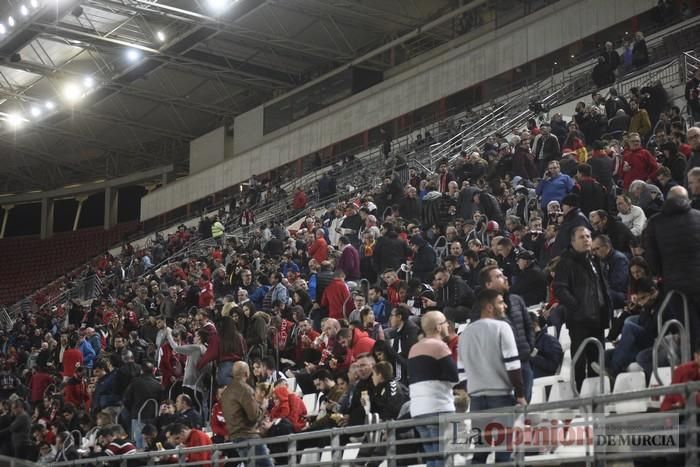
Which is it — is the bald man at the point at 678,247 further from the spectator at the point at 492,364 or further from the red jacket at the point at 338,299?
the red jacket at the point at 338,299

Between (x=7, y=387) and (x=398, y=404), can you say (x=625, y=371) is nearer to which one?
(x=398, y=404)

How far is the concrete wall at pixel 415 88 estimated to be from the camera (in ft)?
83.3

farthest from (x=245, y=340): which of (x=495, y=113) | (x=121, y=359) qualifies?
(x=495, y=113)

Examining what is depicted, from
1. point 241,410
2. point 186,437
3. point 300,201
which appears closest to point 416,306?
point 186,437

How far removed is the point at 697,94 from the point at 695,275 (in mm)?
8047

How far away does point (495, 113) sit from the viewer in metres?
25.3

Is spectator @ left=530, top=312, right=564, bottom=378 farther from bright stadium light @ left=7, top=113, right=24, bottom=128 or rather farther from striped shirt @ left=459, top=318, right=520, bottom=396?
bright stadium light @ left=7, top=113, right=24, bottom=128

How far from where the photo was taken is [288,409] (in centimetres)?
1037

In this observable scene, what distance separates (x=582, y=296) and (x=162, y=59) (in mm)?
26074

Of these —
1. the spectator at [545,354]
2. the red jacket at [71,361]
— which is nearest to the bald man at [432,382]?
the spectator at [545,354]

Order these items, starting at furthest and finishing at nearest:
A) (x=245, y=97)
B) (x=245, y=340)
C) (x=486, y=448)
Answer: (x=245, y=97)
(x=245, y=340)
(x=486, y=448)

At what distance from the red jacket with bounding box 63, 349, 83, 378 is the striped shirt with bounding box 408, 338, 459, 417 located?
1254cm

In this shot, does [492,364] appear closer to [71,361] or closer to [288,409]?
[288,409]

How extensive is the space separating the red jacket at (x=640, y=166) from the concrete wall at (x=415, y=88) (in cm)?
1192
